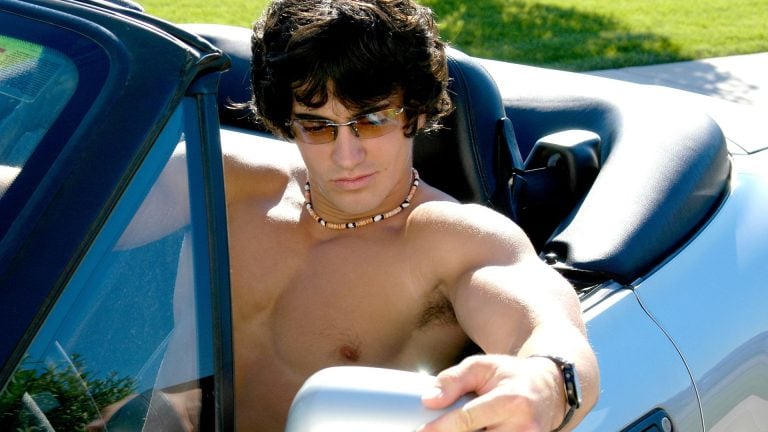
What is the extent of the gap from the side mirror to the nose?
0.83 meters

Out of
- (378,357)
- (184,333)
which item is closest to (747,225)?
(378,357)

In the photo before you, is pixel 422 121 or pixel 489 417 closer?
pixel 489 417

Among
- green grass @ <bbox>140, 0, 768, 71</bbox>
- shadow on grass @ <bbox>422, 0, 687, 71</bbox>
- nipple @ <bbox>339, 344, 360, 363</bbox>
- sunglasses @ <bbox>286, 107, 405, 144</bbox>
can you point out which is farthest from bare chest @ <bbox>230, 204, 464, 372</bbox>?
shadow on grass @ <bbox>422, 0, 687, 71</bbox>

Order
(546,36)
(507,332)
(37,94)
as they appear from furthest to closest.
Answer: (546,36)
(507,332)
(37,94)

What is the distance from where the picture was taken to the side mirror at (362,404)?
120cm

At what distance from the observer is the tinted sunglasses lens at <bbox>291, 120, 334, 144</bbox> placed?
2010mm

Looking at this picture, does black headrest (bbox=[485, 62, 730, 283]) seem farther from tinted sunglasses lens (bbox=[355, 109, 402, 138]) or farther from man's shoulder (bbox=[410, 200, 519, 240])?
tinted sunglasses lens (bbox=[355, 109, 402, 138])

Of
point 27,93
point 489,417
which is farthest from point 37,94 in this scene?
point 489,417

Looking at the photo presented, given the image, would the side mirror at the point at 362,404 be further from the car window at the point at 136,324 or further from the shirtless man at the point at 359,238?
the shirtless man at the point at 359,238

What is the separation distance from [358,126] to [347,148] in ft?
0.15

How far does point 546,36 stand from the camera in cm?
910

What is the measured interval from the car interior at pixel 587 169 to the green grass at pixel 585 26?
5.02 meters

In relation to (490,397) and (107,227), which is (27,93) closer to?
(107,227)

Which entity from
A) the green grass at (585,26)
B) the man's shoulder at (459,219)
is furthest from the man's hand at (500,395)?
the green grass at (585,26)
